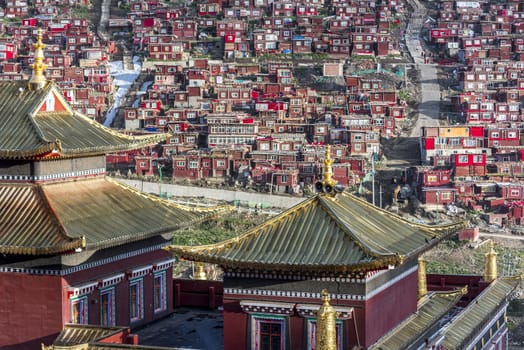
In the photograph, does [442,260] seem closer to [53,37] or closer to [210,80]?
[210,80]

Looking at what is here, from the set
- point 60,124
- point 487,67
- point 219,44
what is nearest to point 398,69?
point 487,67

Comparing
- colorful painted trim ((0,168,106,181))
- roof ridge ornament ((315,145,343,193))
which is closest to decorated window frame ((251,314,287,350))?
roof ridge ornament ((315,145,343,193))

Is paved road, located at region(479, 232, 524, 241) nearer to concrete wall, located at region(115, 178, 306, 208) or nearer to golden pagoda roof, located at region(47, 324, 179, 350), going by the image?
concrete wall, located at region(115, 178, 306, 208)

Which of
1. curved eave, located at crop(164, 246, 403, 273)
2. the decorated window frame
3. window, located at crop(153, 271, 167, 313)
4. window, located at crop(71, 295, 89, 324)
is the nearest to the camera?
A: curved eave, located at crop(164, 246, 403, 273)

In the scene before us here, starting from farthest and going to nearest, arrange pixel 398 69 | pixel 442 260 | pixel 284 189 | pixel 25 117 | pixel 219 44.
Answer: pixel 219 44, pixel 398 69, pixel 284 189, pixel 442 260, pixel 25 117

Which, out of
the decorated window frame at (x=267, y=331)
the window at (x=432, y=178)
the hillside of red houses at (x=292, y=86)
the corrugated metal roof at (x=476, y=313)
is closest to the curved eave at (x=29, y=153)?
the decorated window frame at (x=267, y=331)

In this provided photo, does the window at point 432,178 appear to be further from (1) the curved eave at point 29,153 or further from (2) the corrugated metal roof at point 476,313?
(1) the curved eave at point 29,153

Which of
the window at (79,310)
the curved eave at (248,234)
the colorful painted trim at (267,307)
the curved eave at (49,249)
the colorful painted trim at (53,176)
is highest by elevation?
the colorful painted trim at (53,176)
